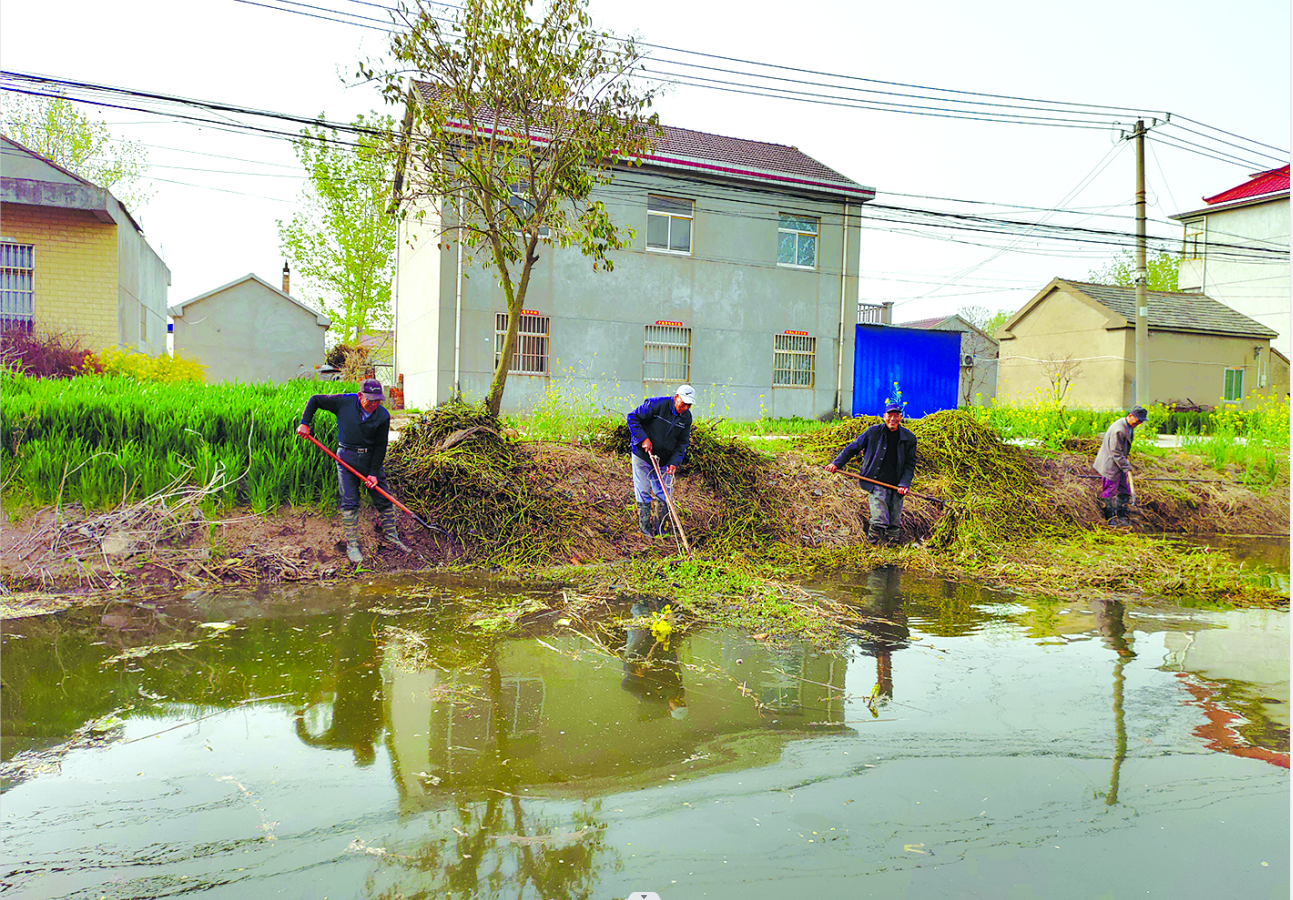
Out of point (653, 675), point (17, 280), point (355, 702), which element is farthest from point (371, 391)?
point (17, 280)

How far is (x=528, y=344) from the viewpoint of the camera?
17547mm

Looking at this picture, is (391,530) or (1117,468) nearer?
(391,530)

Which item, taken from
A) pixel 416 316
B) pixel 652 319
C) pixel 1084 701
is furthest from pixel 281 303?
pixel 1084 701

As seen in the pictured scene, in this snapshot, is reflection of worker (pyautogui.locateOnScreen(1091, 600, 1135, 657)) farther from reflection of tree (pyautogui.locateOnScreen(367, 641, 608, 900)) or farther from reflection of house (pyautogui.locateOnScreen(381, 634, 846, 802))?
reflection of tree (pyautogui.locateOnScreen(367, 641, 608, 900))

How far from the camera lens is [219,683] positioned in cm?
473

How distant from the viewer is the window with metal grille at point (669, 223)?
18.7 meters

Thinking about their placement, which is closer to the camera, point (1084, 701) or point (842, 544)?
point (1084, 701)

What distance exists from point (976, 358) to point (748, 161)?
30.3 meters

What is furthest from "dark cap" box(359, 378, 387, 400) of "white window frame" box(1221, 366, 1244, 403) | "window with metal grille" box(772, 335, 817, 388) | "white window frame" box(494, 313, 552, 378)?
"white window frame" box(1221, 366, 1244, 403)

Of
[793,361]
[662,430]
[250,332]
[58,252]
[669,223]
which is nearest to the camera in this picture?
[662,430]

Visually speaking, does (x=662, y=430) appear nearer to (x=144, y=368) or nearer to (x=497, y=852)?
(x=497, y=852)

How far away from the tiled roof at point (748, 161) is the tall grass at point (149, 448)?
39.2 feet

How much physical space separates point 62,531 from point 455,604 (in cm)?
363

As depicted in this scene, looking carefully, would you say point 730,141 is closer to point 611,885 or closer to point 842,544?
point 842,544
